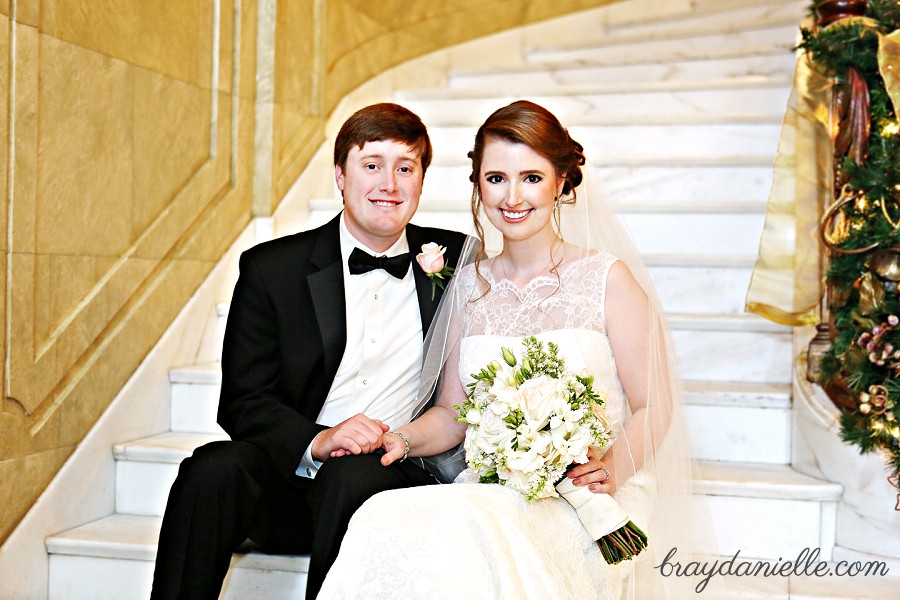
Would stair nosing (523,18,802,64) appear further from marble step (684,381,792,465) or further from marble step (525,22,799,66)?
marble step (684,381,792,465)

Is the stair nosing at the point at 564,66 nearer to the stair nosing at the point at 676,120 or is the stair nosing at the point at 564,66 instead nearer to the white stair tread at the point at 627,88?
the white stair tread at the point at 627,88

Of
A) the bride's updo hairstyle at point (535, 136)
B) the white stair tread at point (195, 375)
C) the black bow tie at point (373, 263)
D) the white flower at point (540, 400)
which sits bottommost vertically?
the white stair tread at point (195, 375)

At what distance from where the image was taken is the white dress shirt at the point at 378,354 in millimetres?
2564

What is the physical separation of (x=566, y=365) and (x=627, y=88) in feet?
9.04

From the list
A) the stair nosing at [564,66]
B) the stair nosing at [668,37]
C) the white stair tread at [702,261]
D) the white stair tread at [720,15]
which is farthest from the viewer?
the white stair tread at [720,15]

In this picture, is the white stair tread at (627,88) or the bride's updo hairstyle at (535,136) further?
the white stair tread at (627,88)

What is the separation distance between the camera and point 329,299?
2.59 metres

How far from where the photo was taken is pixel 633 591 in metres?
2.16

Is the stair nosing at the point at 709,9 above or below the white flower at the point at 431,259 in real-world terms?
above

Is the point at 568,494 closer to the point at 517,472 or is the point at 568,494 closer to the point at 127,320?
the point at 517,472

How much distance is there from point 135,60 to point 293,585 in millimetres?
1873

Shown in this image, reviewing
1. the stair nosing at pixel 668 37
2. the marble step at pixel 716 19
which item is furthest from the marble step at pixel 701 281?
the marble step at pixel 716 19

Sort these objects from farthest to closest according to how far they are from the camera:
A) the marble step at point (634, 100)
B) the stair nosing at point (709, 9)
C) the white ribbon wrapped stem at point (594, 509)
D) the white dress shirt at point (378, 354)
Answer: the stair nosing at point (709, 9), the marble step at point (634, 100), the white dress shirt at point (378, 354), the white ribbon wrapped stem at point (594, 509)

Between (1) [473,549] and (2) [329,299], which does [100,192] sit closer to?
(2) [329,299]
